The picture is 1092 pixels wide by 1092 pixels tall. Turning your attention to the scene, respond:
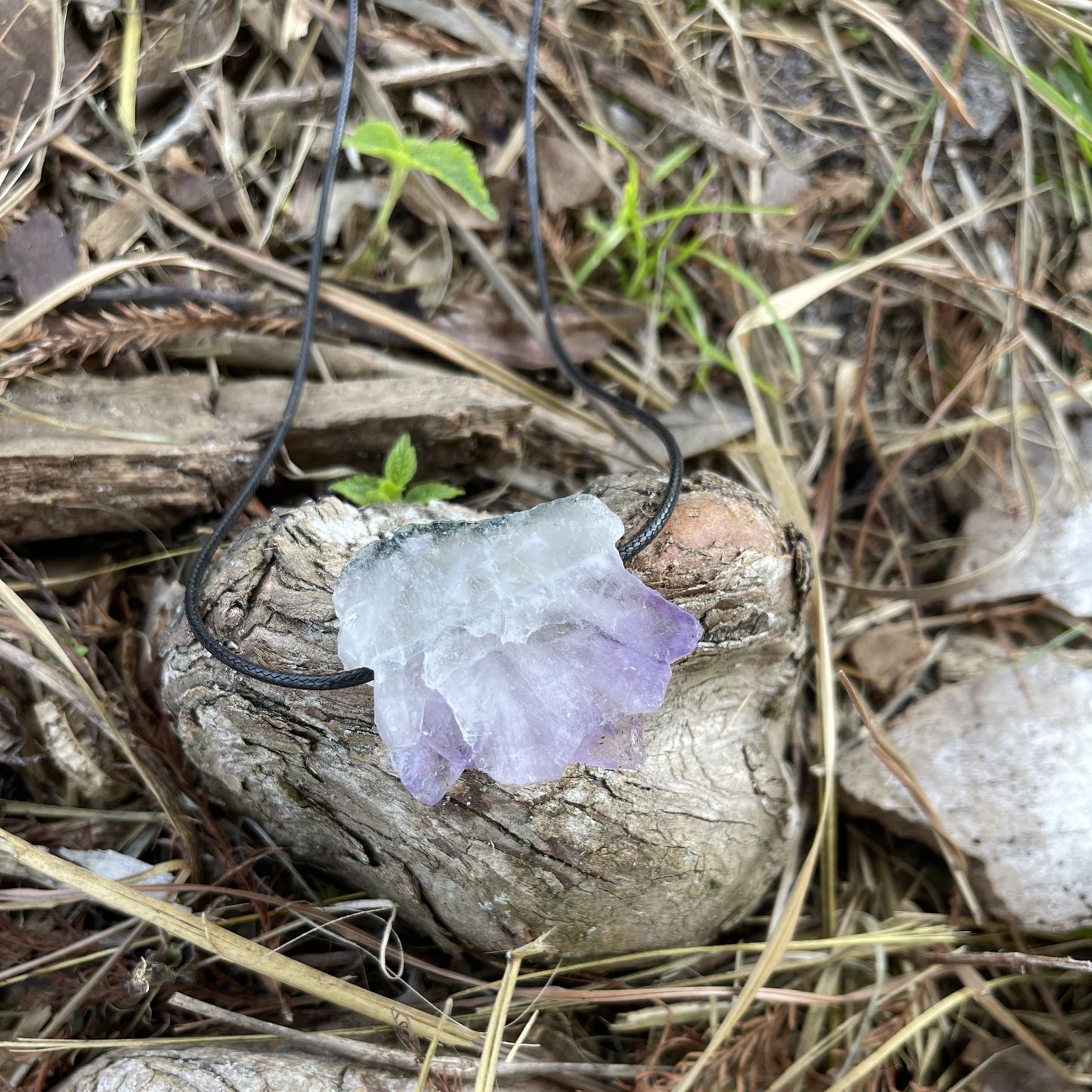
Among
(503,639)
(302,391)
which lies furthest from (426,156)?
(503,639)

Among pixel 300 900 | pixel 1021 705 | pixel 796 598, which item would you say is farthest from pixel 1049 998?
pixel 300 900

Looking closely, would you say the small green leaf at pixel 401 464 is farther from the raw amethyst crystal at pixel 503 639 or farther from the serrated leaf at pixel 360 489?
the raw amethyst crystal at pixel 503 639

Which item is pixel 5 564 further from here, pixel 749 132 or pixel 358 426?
pixel 749 132

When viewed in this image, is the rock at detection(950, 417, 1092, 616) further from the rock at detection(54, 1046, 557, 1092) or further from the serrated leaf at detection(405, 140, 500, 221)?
the rock at detection(54, 1046, 557, 1092)

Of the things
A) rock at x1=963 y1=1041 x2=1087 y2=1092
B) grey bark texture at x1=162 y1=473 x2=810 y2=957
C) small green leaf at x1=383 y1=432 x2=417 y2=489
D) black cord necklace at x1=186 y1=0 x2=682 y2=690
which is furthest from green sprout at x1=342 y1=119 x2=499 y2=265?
rock at x1=963 y1=1041 x2=1087 y2=1092

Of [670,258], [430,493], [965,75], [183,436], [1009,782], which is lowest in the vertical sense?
[1009,782]

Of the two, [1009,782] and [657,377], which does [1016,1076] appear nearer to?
[1009,782]
